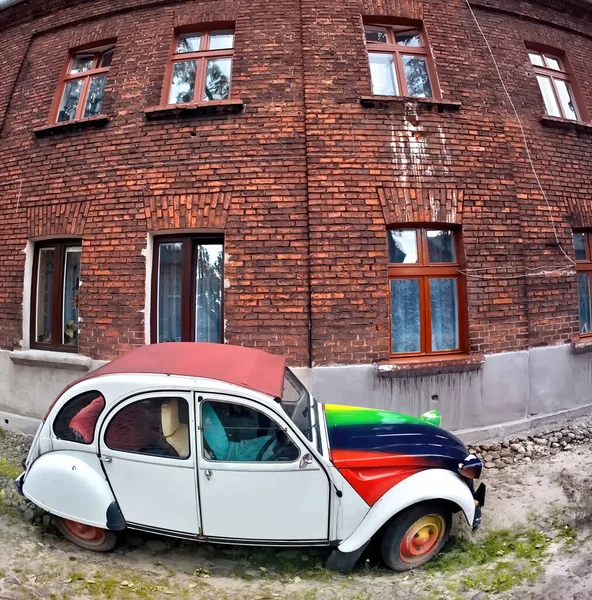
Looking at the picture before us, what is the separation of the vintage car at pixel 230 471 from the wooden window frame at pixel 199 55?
440 cm

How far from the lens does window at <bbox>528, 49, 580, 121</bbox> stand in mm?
6395

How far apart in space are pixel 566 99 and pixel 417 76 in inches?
117

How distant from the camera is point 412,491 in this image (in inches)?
108

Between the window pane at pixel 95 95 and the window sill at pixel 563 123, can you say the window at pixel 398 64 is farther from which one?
the window pane at pixel 95 95

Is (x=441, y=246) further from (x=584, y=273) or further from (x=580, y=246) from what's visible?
(x=584, y=273)

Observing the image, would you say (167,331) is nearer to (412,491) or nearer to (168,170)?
(168,170)

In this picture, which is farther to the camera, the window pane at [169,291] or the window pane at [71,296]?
the window pane at [71,296]

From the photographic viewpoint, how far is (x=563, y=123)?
19.5 ft

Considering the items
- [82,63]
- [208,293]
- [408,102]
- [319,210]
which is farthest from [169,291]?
[82,63]

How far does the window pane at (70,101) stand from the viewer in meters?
6.17

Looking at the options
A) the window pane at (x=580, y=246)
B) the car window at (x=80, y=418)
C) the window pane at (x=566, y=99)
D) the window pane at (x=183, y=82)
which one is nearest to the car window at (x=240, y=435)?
the car window at (x=80, y=418)

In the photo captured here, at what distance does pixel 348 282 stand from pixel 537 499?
9.63 ft

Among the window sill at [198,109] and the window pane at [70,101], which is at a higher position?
the window pane at [70,101]

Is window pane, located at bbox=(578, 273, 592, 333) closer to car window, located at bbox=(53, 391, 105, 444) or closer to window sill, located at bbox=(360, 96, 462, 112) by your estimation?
window sill, located at bbox=(360, 96, 462, 112)
